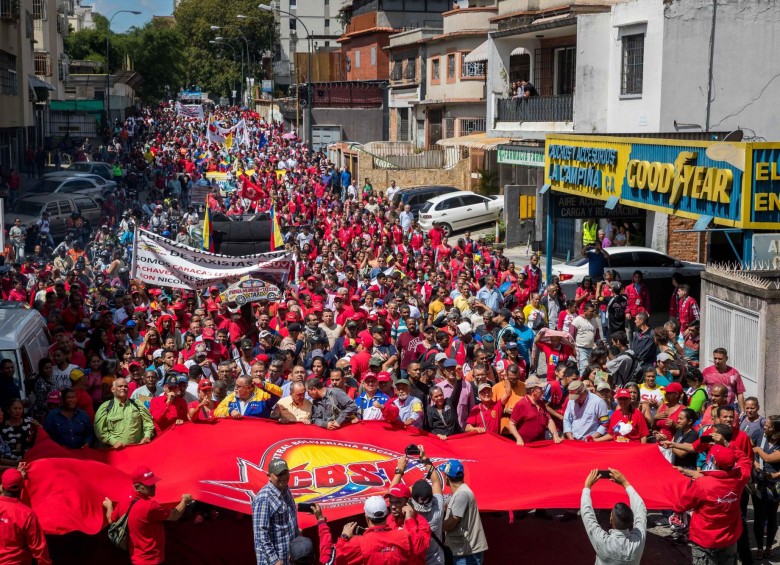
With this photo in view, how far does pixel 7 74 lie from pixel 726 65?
27.2 meters

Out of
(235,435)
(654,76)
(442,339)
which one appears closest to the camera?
(235,435)

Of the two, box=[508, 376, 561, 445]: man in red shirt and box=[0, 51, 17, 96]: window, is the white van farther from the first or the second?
box=[0, 51, 17, 96]: window

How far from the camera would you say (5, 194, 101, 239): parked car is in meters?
31.8

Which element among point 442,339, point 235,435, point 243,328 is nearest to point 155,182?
point 243,328

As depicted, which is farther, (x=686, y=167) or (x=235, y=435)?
(x=686, y=167)

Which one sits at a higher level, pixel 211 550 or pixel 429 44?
pixel 429 44

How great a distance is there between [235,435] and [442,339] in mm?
4592

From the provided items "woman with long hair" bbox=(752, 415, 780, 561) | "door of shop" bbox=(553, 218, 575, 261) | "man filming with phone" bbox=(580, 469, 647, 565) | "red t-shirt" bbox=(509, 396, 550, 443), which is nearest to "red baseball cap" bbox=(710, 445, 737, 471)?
"man filming with phone" bbox=(580, 469, 647, 565)

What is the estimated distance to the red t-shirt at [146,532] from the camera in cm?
793

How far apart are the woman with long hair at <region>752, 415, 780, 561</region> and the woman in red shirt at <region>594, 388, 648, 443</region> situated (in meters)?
1.12

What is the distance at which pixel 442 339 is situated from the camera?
1414cm

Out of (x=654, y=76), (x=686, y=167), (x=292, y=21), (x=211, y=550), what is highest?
(x=292, y=21)

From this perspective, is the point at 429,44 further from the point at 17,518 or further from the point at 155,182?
the point at 17,518

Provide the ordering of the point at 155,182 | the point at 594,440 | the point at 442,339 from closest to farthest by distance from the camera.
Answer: the point at 594,440
the point at 442,339
the point at 155,182
